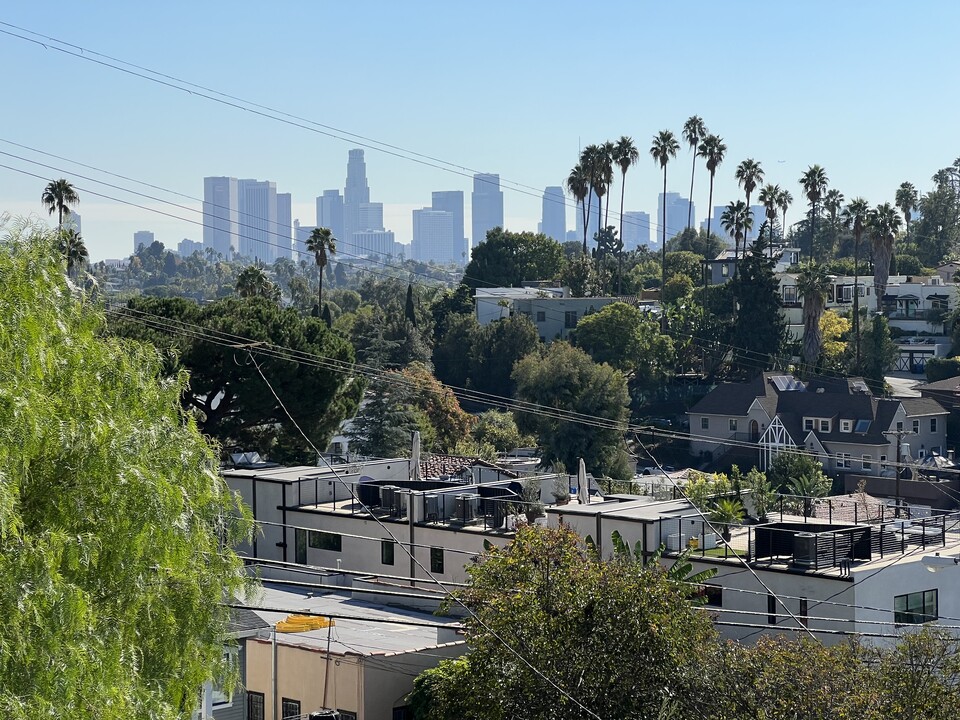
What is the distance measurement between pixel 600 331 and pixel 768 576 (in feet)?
240

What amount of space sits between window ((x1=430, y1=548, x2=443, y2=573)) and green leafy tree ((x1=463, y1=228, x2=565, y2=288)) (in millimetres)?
101122

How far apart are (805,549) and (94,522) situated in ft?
67.8

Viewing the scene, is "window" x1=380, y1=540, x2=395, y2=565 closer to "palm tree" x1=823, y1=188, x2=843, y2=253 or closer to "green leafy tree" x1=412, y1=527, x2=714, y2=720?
"green leafy tree" x1=412, y1=527, x2=714, y2=720

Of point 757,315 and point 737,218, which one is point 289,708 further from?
point 737,218

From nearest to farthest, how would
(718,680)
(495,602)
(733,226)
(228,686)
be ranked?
(228,686) → (718,680) → (495,602) → (733,226)

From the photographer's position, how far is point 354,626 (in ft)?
109

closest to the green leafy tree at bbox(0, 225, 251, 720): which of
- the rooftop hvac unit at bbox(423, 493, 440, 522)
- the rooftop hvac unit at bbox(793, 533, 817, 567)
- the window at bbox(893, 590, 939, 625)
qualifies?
the rooftop hvac unit at bbox(793, 533, 817, 567)

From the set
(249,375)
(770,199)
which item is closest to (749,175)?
(770,199)

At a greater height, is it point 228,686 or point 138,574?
point 138,574

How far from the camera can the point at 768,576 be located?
31.8m

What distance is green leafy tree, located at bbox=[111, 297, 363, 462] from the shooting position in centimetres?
6222

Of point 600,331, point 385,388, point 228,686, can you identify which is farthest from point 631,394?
point 228,686

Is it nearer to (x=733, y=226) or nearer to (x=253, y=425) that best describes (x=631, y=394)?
(x=733, y=226)

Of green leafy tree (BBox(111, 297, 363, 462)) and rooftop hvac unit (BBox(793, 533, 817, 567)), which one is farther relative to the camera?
green leafy tree (BBox(111, 297, 363, 462))
